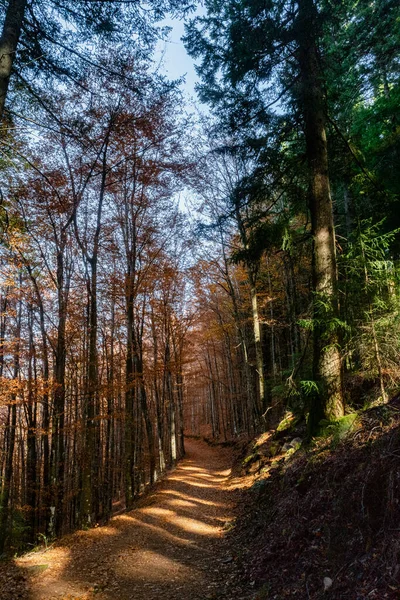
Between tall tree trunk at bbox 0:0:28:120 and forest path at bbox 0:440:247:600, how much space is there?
6797 mm

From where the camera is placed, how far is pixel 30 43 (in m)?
5.32

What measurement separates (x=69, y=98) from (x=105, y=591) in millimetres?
11140

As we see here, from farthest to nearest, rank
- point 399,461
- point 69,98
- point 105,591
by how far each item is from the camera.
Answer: point 69,98 < point 105,591 < point 399,461

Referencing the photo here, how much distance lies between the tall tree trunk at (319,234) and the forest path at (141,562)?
116 inches

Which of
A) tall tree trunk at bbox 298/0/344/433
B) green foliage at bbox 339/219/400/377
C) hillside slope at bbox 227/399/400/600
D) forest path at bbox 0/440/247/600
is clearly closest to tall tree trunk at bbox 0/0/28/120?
tall tree trunk at bbox 298/0/344/433

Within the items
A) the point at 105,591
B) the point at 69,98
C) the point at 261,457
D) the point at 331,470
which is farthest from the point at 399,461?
the point at 69,98

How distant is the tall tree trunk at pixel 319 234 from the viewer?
18.9 ft

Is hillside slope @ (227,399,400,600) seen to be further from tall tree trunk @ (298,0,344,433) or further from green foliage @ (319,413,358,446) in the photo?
tall tree trunk @ (298,0,344,433)

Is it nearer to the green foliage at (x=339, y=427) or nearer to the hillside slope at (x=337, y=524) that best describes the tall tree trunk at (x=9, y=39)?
the hillside slope at (x=337, y=524)

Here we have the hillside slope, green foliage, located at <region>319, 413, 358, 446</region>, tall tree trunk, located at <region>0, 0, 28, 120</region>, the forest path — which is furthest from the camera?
green foliage, located at <region>319, 413, 358, 446</region>

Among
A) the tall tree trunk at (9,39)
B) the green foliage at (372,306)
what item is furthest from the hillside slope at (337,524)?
the tall tree trunk at (9,39)

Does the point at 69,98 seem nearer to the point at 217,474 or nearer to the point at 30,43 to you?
the point at 30,43

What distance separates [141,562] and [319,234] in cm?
675

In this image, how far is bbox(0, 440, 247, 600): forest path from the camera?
4711 mm
